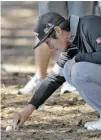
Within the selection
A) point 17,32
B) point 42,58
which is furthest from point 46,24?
point 17,32

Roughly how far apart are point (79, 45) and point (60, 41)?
141 millimetres

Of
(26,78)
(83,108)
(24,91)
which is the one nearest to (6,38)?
(26,78)

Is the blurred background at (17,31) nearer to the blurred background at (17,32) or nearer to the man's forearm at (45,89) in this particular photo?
the blurred background at (17,32)

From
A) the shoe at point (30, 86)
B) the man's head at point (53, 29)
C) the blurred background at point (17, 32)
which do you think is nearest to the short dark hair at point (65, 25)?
the man's head at point (53, 29)

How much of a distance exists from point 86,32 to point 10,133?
0.90 m

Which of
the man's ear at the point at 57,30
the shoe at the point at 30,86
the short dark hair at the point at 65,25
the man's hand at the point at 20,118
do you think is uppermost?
the short dark hair at the point at 65,25

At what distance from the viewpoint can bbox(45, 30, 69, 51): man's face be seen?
12.8 ft

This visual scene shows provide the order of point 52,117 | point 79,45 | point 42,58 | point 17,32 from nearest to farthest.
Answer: point 79,45, point 52,117, point 42,58, point 17,32

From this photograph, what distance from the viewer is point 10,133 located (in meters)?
4.04

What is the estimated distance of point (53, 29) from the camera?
390cm

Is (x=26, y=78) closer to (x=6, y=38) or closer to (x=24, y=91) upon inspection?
(x=24, y=91)

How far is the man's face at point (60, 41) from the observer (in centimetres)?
391

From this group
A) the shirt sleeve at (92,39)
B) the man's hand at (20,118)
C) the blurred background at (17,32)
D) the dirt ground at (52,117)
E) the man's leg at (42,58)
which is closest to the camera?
the shirt sleeve at (92,39)

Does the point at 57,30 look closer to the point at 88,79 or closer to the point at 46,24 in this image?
the point at 46,24
